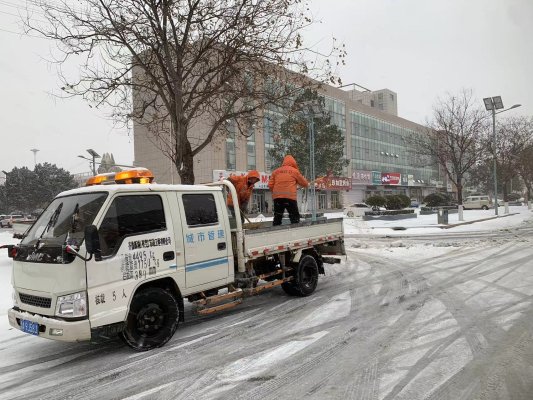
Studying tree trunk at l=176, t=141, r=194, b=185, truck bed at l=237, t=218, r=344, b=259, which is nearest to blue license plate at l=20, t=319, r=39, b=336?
truck bed at l=237, t=218, r=344, b=259

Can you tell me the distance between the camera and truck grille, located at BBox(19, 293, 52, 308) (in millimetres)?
4547

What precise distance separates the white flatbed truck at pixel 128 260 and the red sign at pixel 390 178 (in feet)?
237

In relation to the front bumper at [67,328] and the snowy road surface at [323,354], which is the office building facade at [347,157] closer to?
the snowy road surface at [323,354]

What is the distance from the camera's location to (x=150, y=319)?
5094 mm

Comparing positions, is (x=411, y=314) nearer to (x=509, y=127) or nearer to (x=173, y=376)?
(x=173, y=376)

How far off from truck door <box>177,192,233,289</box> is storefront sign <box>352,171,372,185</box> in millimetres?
63232

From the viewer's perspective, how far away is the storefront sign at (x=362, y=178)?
68000 mm

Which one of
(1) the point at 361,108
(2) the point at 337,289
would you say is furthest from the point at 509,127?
(2) the point at 337,289

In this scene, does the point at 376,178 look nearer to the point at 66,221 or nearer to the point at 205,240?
the point at 205,240

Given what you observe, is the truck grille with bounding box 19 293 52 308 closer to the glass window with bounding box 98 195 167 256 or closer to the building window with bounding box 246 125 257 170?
the glass window with bounding box 98 195 167 256

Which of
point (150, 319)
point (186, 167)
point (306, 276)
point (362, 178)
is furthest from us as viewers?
point (362, 178)

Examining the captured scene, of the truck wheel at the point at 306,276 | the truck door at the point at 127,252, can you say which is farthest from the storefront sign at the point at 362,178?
the truck door at the point at 127,252

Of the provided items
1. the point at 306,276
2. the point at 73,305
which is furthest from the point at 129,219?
the point at 306,276

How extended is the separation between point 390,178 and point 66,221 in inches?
3007
